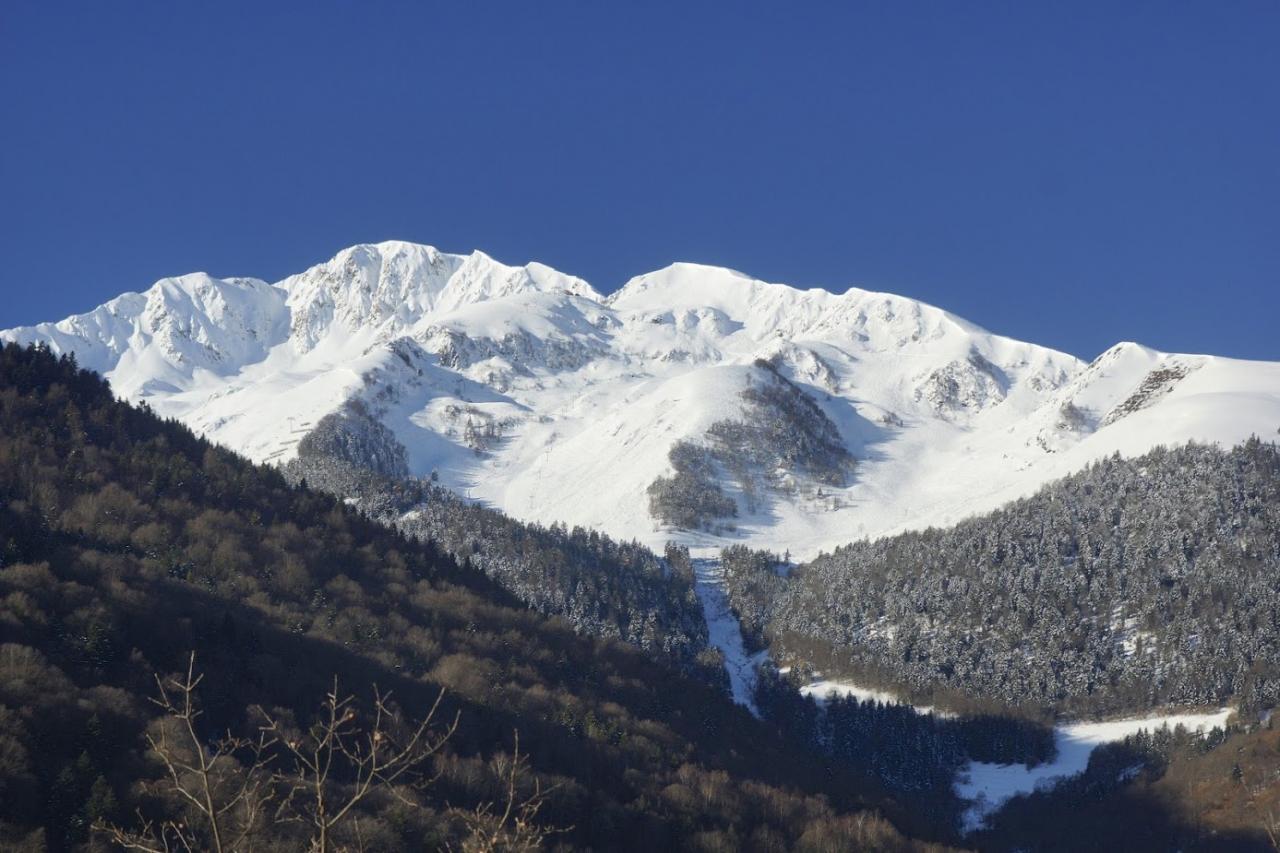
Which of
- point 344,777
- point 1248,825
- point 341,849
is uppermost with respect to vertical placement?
point 341,849

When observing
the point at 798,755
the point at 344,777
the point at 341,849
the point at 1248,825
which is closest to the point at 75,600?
the point at 344,777

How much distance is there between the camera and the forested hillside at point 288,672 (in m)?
64.9

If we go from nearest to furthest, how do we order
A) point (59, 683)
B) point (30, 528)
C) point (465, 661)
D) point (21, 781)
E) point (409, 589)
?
point (21, 781)
point (59, 683)
point (30, 528)
point (465, 661)
point (409, 589)

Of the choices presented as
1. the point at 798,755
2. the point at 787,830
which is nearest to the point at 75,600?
the point at 787,830

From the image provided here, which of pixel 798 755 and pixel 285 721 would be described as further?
pixel 798 755

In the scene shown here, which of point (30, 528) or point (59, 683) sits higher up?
point (30, 528)

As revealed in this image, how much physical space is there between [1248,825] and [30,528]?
6427 inches

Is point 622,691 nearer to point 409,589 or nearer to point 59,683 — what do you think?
point 409,589

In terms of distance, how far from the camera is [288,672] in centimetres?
9594

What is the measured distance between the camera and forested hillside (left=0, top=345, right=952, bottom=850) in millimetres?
64938

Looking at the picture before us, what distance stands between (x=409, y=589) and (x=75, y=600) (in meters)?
69.9

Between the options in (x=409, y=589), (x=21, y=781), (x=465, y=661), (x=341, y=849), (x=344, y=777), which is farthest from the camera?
(x=409, y=589)

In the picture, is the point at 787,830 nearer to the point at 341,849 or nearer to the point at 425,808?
the point at 425,808

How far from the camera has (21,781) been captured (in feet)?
191
